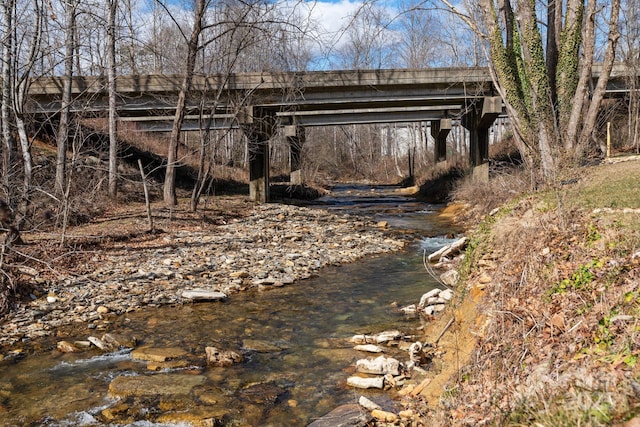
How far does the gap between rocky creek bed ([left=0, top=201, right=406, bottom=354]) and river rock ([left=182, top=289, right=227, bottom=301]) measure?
0.02 meters

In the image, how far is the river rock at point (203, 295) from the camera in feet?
30.8

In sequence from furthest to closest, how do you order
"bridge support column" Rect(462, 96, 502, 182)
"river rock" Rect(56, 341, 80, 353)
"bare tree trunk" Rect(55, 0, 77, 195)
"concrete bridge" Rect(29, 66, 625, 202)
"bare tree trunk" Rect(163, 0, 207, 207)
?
"bridge support column" Rect(462, 96, 502, 182) → "concrete bridge" Rect(29, 66, 625, 202) → "bare tree trunk" Rect(163, 0, 207, 207) → "bare tree trunk" Rect(55, 0, 77, 195) → "river rock" Rect(56, 341, 80, 353)

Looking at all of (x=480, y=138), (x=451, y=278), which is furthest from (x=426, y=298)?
(x=480, y=138)

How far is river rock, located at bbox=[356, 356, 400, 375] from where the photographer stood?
5895 millimetres

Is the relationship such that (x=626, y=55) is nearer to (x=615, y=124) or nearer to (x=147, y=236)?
(x=615, y=124)

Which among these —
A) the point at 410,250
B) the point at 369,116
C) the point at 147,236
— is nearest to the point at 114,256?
the point at 147,236

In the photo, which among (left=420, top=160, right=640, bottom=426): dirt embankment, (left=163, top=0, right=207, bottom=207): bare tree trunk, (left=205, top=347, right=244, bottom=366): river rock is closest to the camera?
(left=420, top=160, right=640, bottom=426): dirt embankment

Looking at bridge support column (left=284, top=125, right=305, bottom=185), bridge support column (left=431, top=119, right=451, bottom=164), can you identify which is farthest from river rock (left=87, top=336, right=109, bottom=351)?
bridge support column (left=431, top=119, right=451, bottom=164)

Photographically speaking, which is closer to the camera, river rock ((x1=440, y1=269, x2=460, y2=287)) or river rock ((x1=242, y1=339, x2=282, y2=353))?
river rock ((x1=242, y1=339, x2=282, y2=353))

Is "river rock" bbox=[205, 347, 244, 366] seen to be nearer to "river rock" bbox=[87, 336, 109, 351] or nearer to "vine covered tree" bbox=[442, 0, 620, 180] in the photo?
"river rock" bbox=[87, 336, 109, 351]

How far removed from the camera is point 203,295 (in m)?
9.42

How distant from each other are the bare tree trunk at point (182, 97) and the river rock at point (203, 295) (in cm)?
763

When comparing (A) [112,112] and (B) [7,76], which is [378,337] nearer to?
(B) [7,76]

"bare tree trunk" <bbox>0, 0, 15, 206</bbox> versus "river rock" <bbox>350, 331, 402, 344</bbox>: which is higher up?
"bare tree trunk" <bbox>0, 0, 15, 206</bbox>
